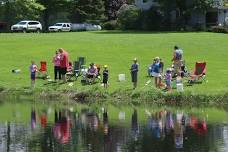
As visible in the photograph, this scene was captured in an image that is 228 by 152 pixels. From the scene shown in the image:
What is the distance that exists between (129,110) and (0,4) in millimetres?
59422

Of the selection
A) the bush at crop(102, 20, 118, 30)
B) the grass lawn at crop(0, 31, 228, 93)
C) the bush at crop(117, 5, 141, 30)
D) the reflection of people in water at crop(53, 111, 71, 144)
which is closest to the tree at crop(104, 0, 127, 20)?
the bush at crop(102, 20, 118, 30)

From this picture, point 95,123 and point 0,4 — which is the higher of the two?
point 0,4

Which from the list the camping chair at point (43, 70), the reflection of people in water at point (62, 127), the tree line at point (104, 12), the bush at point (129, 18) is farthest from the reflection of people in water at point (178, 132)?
the bush at point (129, 18)

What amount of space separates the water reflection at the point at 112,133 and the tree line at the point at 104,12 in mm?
49276

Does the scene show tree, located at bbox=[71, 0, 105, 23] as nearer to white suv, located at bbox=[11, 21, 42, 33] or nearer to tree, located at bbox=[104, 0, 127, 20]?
tree, located at bbox=[104, 0, 127, 20]

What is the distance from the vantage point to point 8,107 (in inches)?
1304

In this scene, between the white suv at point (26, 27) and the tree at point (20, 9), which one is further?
the tree at point (20, 9)

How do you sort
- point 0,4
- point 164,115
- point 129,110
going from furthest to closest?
point 0,4 < point 129,110 < point 164,115

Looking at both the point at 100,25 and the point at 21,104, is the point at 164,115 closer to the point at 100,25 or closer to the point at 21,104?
the point at 21,104

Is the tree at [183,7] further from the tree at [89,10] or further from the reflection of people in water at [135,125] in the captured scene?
the reflection of people in water at [135,125]

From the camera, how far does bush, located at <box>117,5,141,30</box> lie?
80.8 metres

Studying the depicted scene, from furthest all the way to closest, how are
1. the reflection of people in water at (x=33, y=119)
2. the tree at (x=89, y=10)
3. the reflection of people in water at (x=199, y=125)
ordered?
the tree at (x=89, y=10), the reflection of people in water at (x=33, y=119), the reflection of people in water at (x=199, y=125)

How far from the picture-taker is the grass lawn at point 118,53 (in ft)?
126

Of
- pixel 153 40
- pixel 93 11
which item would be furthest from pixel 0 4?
pixel 153 40
